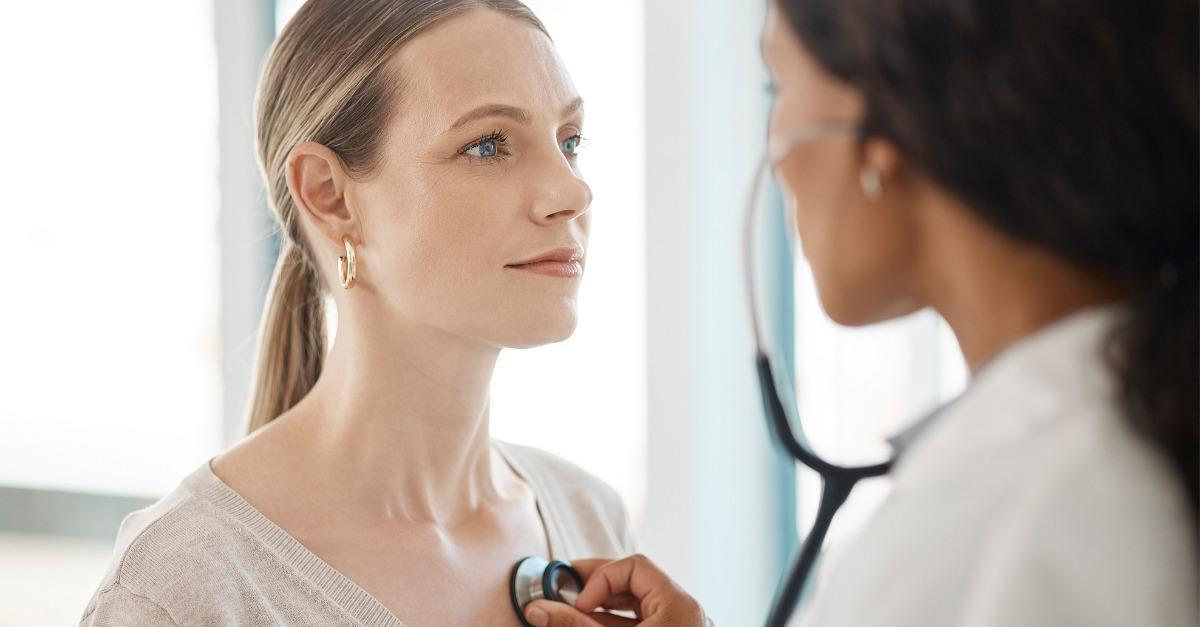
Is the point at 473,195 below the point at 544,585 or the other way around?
the other way around

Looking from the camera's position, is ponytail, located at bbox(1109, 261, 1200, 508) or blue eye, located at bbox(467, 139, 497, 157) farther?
blue eye, located at bbox(467, 139, 497, 157)

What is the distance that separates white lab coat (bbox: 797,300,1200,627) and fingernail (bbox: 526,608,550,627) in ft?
2.41

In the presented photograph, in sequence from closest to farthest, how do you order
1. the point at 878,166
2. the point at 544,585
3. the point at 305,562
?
1. the point at 878,166
2. the point at 305,562
3. the point at 544,585

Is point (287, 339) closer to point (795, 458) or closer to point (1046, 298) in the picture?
point (795, 458)

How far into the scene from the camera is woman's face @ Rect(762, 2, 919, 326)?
68 centimetres

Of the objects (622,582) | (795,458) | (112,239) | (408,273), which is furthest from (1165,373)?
(112,239)

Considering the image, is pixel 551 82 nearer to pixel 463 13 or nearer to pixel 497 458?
pixel 463 13

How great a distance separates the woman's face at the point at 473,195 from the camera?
1.34 m

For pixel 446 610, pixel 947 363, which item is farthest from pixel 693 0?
pixel 446 610

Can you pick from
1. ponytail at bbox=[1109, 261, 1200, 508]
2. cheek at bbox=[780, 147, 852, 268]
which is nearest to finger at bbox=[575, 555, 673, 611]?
cheek at bbox=[780, 147, 852, 268]

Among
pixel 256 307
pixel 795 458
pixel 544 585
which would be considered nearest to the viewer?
pixel 795 458

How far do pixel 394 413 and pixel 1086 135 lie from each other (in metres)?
0.99

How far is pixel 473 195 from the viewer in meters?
1.35

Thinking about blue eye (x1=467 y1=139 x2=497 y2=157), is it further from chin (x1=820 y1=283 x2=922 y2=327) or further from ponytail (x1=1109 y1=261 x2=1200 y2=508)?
ponytail (x1=1109 y1=261 x2=1200 y2=508)
